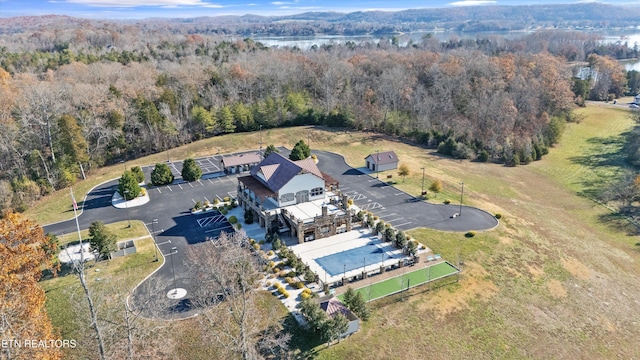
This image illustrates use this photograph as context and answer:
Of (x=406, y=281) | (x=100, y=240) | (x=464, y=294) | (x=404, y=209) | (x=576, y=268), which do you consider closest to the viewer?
(x=464, y=294)

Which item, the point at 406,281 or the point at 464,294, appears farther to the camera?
the point at 406,281

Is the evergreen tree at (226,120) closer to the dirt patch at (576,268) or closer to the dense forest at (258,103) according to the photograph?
the dense forest at (258,103)

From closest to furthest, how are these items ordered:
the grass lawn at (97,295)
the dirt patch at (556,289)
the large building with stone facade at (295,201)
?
the grass lawn at (97,295), the dirt patch at (556,289), the large building with stone facade at (295,201)

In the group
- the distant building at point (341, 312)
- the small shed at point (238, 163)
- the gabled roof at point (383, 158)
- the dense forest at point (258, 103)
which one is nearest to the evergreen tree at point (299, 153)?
the small shed at point (238, 163)

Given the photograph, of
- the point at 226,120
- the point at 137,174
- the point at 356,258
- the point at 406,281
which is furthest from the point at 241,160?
the point at 406,281

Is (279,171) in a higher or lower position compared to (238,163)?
higher

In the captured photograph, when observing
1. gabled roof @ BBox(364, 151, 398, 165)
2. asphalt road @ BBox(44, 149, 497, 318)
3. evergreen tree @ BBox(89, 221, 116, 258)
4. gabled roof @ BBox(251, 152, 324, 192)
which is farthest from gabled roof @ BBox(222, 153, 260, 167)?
evergreen tree @ BBox(89, 221, 116, 258)

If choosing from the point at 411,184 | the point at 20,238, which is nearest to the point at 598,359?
the point at 411,184

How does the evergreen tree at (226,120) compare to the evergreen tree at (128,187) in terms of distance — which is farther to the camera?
→ the evergreen tree at (226,120)

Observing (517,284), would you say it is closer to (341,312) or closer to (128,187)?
(341,312)
